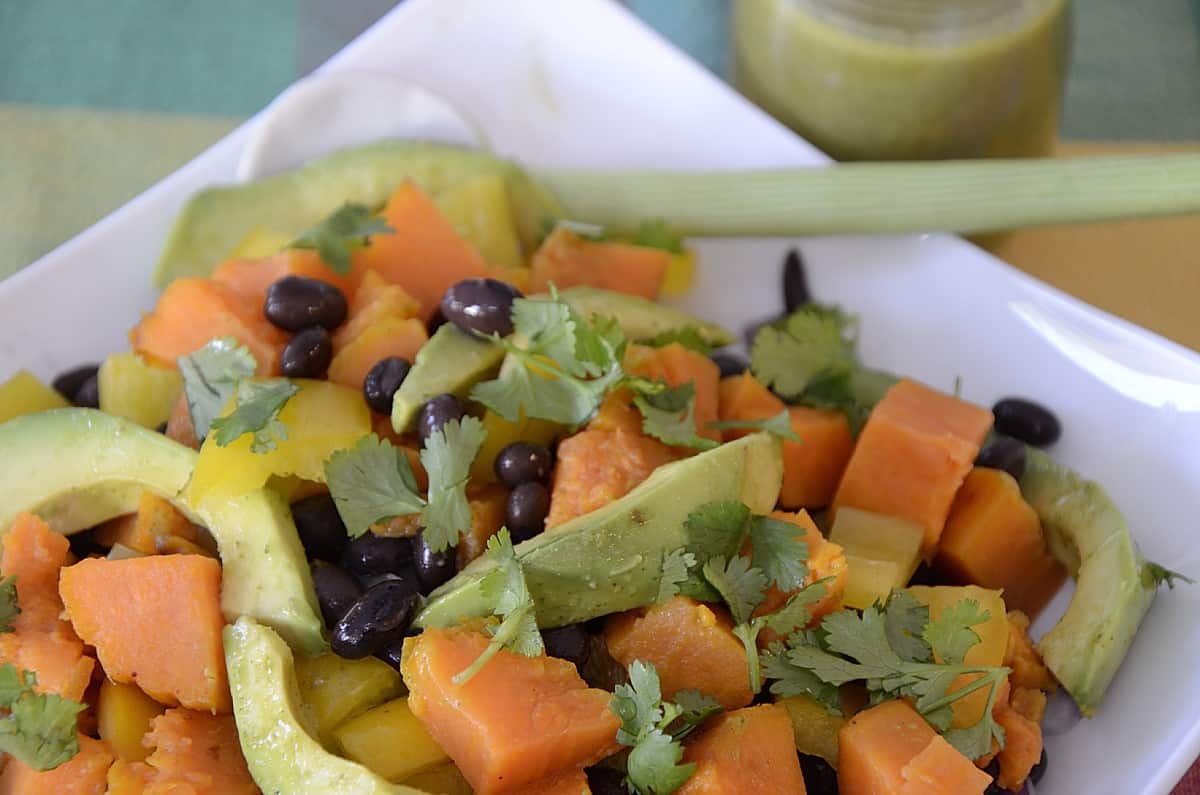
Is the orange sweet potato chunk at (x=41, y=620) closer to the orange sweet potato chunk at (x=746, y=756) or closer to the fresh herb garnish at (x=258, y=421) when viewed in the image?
the fresh herb garnish at (x=258, y=421)

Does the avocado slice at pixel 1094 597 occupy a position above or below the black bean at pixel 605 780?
above

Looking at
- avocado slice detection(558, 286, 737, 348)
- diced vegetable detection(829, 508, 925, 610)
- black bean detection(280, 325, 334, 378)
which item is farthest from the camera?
avocado slice detection(558, 286, 737, 348)

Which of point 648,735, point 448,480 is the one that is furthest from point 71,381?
point 648,735

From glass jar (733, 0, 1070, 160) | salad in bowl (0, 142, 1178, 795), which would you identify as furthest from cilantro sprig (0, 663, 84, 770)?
glass jar (733, 0, 1070, 160)

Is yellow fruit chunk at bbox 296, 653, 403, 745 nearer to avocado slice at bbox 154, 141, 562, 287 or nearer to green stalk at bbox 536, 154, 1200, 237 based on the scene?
avocado slice at bbox 154, 141, 562, 287

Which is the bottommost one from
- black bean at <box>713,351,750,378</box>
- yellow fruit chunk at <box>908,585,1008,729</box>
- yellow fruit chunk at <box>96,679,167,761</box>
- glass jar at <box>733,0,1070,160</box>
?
yellow fruit chunk at <box>96,679,167,761</box>

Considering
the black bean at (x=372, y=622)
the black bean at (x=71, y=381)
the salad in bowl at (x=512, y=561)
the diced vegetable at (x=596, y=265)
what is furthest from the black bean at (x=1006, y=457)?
the black bean at (x=71, y=381)

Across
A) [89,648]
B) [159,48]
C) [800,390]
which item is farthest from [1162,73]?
[89,648]

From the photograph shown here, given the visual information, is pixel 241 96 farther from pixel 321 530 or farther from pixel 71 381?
pixel 321 530
